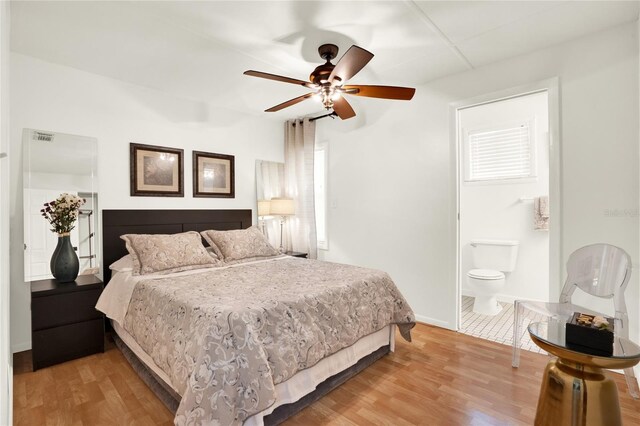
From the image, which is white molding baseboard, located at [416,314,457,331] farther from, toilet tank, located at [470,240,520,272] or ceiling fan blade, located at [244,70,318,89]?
ceiling fan blade, located at [244,70,318,89]

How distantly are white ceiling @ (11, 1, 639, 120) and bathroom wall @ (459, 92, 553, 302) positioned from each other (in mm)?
1379

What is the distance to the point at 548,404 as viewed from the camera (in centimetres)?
162

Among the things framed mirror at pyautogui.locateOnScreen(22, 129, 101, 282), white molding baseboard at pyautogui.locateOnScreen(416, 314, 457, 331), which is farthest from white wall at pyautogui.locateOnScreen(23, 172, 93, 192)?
white molding baseboard at pyautogui.locateOnScreen(416, 314, 457, 331)

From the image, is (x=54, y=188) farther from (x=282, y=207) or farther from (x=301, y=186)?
(x=301, y=186)

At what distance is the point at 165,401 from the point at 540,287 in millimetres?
4161

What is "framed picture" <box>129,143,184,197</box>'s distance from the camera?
3307mm

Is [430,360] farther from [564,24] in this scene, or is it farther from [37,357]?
[37,357]

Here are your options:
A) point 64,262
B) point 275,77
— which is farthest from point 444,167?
point 64,262

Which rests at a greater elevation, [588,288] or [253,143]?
[253,143]

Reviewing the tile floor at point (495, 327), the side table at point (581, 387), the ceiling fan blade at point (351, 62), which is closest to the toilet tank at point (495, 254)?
the tile floor at point (495, 327)

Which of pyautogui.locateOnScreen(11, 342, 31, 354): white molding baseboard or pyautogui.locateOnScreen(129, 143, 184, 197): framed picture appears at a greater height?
pyautogui.locateOnScreen(129, 143, 184, 197): framed picture

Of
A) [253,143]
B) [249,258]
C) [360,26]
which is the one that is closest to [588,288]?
[360,26]

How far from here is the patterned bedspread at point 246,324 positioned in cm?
150

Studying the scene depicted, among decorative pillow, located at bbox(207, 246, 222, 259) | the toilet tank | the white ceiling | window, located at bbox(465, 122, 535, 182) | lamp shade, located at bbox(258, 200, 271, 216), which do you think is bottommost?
the toilet tank
